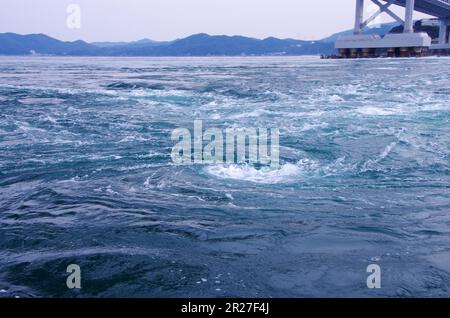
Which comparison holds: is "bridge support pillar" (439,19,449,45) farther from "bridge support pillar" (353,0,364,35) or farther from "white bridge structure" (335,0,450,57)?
"bridge support pillar" (353,0,364,35)

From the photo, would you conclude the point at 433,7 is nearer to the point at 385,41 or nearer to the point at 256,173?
the point at 385,41

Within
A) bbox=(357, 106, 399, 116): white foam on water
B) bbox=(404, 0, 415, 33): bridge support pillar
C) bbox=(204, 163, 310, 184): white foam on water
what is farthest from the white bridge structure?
bbox=(204, 163, 310, 184): white foam on water

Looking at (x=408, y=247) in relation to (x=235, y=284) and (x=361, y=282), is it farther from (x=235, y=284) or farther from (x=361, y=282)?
(x=235, y=284)

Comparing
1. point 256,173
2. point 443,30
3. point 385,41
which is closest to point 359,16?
point 385,41

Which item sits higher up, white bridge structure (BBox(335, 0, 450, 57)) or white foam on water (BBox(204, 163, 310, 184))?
white bridge structure (BBox(335, 0, 450, 57))

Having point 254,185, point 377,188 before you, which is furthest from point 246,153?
point 377,188

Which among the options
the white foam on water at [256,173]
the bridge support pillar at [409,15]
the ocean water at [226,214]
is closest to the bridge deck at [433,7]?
the bridge support pillar at [409,15]

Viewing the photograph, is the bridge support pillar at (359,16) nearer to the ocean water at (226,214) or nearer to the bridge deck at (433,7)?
the bridge deck at (433,7)
